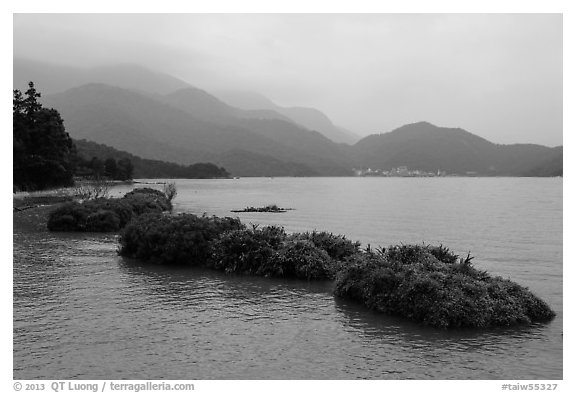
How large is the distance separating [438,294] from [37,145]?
7603 centimetres

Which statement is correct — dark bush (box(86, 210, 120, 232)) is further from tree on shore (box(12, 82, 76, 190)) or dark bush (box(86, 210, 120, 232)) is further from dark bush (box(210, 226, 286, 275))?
tree on shore (box(12, 82, 76, 190))

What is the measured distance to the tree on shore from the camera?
231 feet

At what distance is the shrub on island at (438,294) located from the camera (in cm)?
1402

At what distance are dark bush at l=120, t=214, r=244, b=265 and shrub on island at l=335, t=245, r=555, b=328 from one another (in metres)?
8.79

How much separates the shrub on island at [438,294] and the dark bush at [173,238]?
346 inches

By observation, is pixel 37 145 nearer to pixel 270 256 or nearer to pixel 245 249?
pixel 245 249

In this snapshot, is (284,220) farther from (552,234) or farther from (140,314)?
(140,314)

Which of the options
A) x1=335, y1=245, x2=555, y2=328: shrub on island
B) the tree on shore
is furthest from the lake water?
the tree on shore

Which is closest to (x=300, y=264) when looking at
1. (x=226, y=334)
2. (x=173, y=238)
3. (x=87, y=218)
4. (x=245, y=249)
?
(x=245, y=249)

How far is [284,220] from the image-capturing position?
53062 millimetres

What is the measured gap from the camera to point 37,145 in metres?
74.8

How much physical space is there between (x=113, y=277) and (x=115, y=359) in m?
9.48

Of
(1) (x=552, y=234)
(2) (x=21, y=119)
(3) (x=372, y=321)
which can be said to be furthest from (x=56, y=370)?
(2) (x=21, y=119)

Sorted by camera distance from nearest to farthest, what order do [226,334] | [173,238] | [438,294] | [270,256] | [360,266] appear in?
[226,334] < [438,294] < [360,266] < [270,256] < [173,238]
